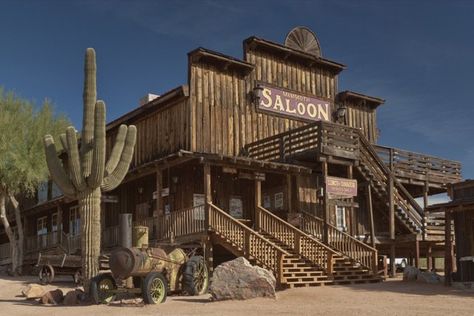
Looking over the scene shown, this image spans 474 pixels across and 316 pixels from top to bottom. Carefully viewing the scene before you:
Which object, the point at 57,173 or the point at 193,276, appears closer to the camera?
the point at 193,276

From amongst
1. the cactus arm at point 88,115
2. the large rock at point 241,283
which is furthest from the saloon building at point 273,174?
the cactus arm at point 88,115

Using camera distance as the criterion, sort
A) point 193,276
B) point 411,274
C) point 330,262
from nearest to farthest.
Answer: point 193,276, point 330,262, point 411,274

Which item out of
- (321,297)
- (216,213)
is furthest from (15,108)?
(321,297)

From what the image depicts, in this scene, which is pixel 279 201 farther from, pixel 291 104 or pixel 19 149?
pixel 19 149

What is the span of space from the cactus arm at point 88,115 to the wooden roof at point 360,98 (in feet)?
50.4

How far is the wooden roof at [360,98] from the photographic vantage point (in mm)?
29938

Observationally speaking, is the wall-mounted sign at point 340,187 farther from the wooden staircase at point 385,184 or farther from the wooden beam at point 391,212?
the wooden beam at point 391,212

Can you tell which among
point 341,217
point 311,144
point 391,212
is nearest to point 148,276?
point 311,144

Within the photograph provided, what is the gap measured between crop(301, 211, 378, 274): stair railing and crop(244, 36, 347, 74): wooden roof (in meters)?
7.97

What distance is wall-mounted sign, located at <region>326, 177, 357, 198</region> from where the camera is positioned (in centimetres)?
2225

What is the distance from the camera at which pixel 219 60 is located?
25.2 metres

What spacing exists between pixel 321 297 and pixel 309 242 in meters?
4.71

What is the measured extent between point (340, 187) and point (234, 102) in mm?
6072

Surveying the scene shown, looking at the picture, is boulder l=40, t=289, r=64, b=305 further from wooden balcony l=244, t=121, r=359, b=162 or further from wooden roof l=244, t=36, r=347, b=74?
wooden roof l=244, t=36, r=347, b=74
